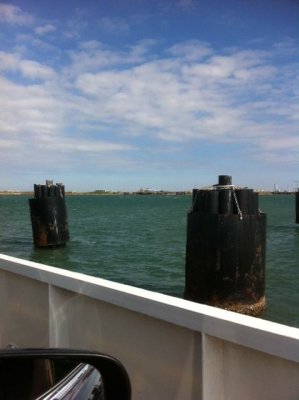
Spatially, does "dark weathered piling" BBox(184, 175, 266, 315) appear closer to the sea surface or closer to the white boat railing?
the sea surface

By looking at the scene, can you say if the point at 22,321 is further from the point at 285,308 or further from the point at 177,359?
the point at 285,308

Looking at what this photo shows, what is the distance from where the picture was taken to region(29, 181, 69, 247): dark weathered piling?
2172 cm

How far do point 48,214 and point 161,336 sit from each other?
63.9 ft

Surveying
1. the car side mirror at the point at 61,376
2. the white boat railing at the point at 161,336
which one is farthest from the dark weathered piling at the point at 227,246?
the car side mirror at the point at 61,376

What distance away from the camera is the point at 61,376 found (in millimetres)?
1766

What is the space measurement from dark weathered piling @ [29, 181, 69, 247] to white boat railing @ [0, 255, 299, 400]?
18.1 m

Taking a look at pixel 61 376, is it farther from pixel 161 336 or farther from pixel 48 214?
pixel 48 214

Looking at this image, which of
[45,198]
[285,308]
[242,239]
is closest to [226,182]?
[242,239]

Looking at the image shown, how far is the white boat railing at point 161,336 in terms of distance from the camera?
2186mm

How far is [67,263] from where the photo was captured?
64.5 ft

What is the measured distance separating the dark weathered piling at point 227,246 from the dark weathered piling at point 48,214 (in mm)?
14175

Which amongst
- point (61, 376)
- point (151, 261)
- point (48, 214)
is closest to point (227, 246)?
point (61, 376)

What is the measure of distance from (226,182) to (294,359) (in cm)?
645

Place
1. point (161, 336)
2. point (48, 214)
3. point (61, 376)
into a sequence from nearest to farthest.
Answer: point (61, 376)
point (161, 336)
point (48, 214)
